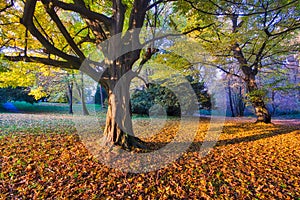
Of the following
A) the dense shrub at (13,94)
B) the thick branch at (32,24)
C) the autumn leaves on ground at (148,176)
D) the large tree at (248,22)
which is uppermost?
the large tree at (248,22)

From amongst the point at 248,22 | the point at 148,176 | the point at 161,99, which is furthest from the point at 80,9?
the point at 161,99

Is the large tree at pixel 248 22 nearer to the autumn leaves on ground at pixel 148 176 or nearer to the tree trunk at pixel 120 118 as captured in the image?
the tree trunk at pixel 120 118

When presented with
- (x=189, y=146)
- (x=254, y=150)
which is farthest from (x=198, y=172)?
(x=254, y=150)

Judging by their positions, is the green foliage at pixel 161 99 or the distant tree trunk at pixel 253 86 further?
the green foliage at pixel 161 99

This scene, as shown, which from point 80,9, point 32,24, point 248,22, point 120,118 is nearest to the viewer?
point 32,24

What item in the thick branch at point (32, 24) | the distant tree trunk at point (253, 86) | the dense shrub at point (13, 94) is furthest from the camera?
the dense shrub at point (13, 94)

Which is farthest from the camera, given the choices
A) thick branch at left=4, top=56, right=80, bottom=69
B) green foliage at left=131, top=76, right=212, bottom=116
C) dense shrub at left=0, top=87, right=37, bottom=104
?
dense shrub at left=0, top=87, right=37, bottom=104

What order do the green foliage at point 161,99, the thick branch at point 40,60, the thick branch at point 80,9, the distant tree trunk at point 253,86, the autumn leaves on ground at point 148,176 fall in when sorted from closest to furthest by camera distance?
the autumn leaves on ground at point 148,176
the thick branch at point 80,9
the thick branch at point 40,60
the distant tree trunk at point 253,86
the green foliage at point 161,99

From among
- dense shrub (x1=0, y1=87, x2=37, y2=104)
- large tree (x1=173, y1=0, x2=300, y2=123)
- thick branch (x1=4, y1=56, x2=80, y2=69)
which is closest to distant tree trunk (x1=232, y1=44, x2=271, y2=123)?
large tree (x1=173, y1=0, x2=300, y2=123)

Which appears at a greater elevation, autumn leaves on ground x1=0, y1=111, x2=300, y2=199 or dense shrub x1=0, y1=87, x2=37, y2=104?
dense shrub x1=0, y1=87, x2=37, y2=104

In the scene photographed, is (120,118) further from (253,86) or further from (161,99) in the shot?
(161,99)

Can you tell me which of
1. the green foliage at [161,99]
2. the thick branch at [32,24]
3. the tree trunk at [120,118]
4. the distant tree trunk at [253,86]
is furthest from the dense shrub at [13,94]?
the distant tree trunk at [253,86]

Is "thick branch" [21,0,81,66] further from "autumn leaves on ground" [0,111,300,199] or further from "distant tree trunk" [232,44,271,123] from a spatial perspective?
"distant tree trunk" [232,44,271,123]

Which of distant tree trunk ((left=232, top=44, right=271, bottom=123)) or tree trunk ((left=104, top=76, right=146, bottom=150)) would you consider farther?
distant tree trunk ((left=232, top=44, right=271, bottom=123))
